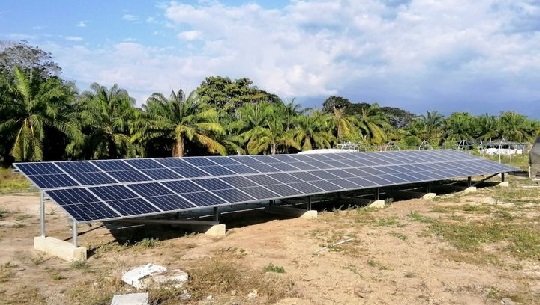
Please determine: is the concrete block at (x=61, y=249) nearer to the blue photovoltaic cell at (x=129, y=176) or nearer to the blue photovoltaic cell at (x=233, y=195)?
the blue photovoltaic cell at (x=129, y=176)

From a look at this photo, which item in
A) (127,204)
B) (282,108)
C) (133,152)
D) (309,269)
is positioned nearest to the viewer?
(309,269)

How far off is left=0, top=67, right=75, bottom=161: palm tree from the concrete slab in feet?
74.8

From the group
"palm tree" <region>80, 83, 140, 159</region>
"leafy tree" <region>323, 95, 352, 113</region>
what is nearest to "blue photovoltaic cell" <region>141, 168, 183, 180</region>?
"palm tree" <region>80, 83, 140, 159</region>

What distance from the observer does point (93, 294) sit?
33.1 ft

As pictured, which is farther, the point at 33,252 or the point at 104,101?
the point at 104,101

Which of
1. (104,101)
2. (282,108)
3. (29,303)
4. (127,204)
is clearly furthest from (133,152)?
(29,303)

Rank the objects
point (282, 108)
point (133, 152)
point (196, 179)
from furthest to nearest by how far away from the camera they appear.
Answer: point (282, 108), point (133, 152), point (196, 179)

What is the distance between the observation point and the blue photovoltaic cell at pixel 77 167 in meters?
15.7

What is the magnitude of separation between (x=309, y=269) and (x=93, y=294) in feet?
16.1

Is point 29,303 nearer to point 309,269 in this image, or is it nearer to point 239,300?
point 239,300

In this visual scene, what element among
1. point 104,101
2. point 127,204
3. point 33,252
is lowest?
point 33,252

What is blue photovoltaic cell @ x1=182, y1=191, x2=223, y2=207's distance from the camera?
50.5 feet

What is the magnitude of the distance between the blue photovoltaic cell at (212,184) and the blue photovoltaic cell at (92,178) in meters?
2.94

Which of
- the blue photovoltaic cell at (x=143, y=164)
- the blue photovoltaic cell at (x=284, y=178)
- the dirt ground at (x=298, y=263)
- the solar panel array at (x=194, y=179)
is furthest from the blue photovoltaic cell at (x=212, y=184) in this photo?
the blue photovoltaic cell at (x=284, y=178)
